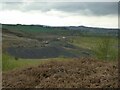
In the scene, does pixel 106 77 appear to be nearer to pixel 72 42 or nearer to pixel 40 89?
pixel 40 89

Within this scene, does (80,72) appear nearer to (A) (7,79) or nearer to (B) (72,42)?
(A) (7,79)

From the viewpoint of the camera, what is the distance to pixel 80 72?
1653cm

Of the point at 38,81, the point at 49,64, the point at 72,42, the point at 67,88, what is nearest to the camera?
the point at 67,88

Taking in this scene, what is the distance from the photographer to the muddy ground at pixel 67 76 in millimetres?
14992

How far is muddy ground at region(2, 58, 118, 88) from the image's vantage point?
49.2ft

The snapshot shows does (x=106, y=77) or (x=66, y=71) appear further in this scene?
A: (x=66, y=71)

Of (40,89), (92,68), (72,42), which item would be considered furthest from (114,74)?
(72,42)

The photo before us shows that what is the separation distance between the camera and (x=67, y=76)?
1616 cm

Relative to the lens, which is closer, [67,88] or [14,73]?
[67,88]

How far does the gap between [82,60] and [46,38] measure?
5209 inches

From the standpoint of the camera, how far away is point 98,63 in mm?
17953

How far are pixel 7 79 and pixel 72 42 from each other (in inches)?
5119

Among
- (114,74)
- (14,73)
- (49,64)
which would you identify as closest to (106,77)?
(114,74)

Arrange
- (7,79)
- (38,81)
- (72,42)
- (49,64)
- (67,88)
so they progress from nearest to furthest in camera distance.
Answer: (67,88) < (38,81) < (7,79) < (49,64) < (72,42)
